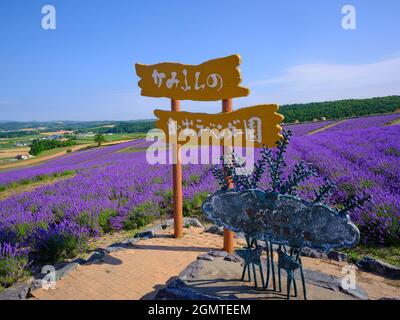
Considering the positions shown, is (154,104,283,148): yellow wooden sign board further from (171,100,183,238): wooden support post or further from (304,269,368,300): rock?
(304,269,368,300): rock

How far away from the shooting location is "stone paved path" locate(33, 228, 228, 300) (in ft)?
10.5

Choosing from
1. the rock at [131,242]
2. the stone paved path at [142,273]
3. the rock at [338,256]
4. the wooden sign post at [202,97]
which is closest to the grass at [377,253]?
the rock at [338,256]

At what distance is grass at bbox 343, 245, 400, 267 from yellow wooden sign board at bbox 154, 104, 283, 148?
1.81 meters

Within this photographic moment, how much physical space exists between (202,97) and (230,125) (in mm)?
649

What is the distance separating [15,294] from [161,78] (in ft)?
11.5

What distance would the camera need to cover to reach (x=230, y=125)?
4.21 metres

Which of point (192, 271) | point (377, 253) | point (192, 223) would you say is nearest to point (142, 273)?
point (192, 271)

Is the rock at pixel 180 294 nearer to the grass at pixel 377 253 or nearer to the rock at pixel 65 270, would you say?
the rock at pixel 65 270

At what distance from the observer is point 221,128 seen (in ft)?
14.1

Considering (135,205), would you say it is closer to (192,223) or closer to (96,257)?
(192,223)

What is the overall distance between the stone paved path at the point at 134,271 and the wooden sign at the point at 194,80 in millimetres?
2321

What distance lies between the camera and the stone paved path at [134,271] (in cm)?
321
